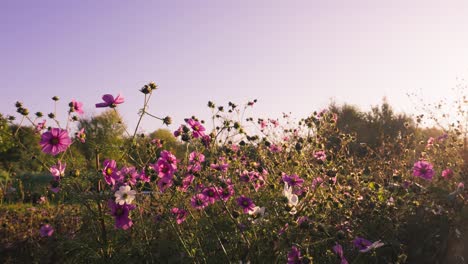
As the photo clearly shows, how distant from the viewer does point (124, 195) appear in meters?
2.60

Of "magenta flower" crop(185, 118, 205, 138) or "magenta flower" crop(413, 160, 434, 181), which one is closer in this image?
"magenta flower" crop(185, 118, 205, 138)

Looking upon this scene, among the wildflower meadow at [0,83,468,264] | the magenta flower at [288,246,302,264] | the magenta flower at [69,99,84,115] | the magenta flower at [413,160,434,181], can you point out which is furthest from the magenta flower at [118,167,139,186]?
the magenta flower at [413,160,434,181]

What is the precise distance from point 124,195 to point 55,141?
0.64 m

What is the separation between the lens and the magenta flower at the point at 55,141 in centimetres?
279

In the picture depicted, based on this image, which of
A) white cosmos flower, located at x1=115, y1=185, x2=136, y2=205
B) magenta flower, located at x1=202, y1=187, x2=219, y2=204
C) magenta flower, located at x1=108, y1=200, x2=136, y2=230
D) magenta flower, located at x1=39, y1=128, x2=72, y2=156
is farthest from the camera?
magenta flower, located at x1=202, y1=187, x2=219, y2=204

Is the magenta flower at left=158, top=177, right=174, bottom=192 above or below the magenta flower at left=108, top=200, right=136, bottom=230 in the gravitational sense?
above

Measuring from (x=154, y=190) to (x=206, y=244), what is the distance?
0.60m

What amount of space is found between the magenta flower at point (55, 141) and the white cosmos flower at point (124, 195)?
0.51m

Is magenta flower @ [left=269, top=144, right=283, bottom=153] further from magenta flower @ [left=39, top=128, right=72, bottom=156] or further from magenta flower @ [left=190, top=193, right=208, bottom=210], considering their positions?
magenta flower @ [left=39, top=128, right=72, bottom=156]

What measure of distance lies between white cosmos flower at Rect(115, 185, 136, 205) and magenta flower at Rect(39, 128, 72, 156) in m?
0.51

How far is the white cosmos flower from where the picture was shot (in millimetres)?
2578

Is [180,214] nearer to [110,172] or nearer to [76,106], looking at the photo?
[110,172]

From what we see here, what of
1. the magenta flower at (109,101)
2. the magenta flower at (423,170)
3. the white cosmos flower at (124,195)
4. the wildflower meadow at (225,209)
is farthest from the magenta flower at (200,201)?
the magenta flower at (423,170)

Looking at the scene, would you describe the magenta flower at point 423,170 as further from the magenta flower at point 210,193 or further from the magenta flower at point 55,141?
the magenta flower at point 55,141
